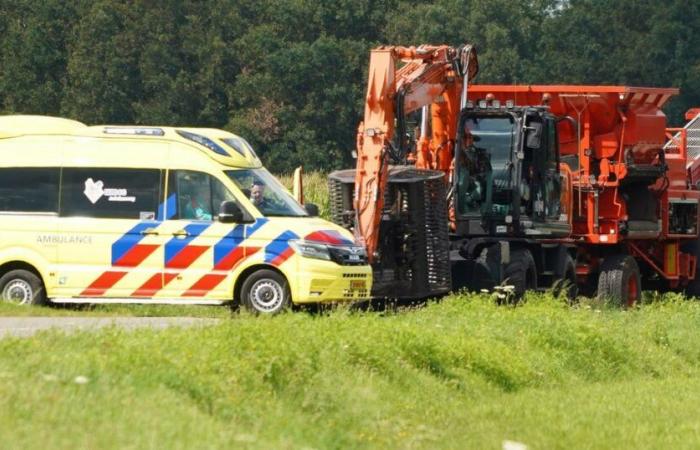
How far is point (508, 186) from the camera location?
24031 mm

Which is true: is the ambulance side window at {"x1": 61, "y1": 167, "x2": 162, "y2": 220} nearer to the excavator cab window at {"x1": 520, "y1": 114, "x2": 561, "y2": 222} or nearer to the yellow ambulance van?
the yellow ambulance van

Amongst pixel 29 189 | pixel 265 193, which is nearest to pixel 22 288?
pixel 29 189

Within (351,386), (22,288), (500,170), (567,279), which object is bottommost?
(351,386)

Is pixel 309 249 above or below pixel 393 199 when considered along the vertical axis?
below

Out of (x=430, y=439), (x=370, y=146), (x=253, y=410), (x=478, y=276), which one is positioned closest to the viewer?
(x=253, y=410)

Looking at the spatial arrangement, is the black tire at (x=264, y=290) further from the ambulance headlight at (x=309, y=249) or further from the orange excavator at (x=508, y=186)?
the orange excavator at (x=508, y=186)

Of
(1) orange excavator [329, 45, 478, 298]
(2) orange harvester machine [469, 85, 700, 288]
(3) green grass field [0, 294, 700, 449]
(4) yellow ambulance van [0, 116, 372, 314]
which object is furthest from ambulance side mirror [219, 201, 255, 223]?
(2) orange harvester machine [469, 85, 700, 288]

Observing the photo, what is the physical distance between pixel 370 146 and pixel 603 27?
49.0 meters

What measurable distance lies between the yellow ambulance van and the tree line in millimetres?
33847

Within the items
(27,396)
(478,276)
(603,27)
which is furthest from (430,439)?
(603,27)

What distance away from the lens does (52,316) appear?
18.3 m

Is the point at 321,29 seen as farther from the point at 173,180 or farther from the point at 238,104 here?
the point at 173,180

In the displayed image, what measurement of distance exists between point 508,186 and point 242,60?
117ft

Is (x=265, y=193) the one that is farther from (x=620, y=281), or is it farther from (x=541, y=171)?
(x=620, y=281)
